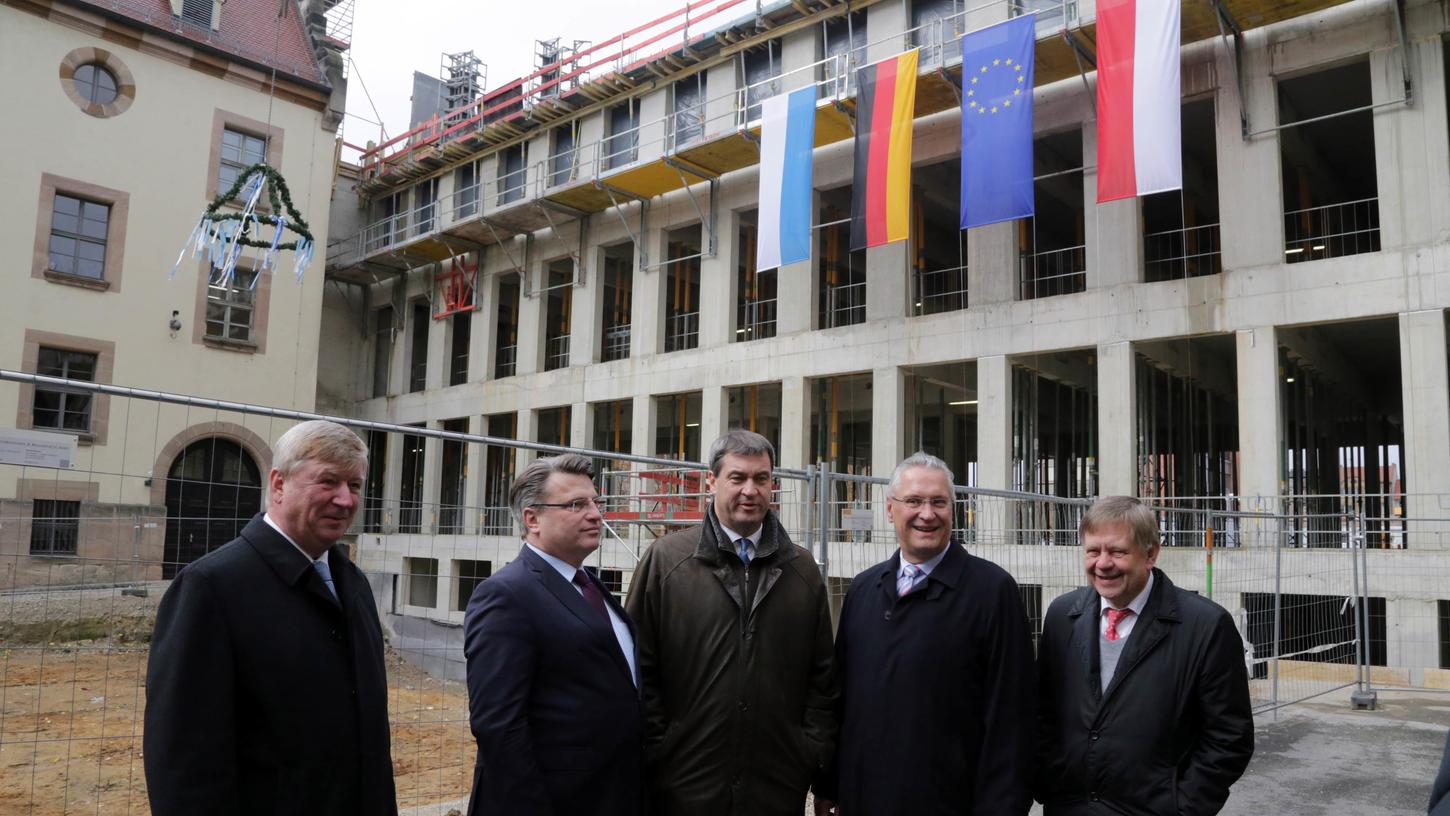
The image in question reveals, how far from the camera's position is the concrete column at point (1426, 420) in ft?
52.9

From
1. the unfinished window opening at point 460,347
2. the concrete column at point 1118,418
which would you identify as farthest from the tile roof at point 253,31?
the concrete column at point 1118,418

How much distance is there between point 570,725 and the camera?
127 inches

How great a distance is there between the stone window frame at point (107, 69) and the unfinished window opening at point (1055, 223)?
76.8 ft

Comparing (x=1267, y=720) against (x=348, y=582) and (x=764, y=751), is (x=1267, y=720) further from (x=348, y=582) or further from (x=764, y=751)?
(x=348, y=582)

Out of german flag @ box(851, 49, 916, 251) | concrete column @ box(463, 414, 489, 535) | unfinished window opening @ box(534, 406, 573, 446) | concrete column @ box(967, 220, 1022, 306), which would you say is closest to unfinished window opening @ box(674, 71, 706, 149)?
german flag @ box(851, 49, 916, 251)

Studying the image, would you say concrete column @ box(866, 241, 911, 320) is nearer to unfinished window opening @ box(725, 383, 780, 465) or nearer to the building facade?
unfinished window opening @ box(725, 383, 780, 465)

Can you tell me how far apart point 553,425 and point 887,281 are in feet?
53.6

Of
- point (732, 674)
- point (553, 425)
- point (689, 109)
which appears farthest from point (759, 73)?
point (732, 674)

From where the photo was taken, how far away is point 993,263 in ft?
69.6

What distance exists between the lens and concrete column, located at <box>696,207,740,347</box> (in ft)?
84.1

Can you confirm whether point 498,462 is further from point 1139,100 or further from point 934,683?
point 934,683

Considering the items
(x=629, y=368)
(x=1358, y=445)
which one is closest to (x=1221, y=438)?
(x=1358, y=445)

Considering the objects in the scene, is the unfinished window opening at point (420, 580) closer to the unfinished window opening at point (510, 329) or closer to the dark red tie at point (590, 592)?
the dark red tie at point (590, 592)

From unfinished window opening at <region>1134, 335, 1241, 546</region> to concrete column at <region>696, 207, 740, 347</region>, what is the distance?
31.9 feet
